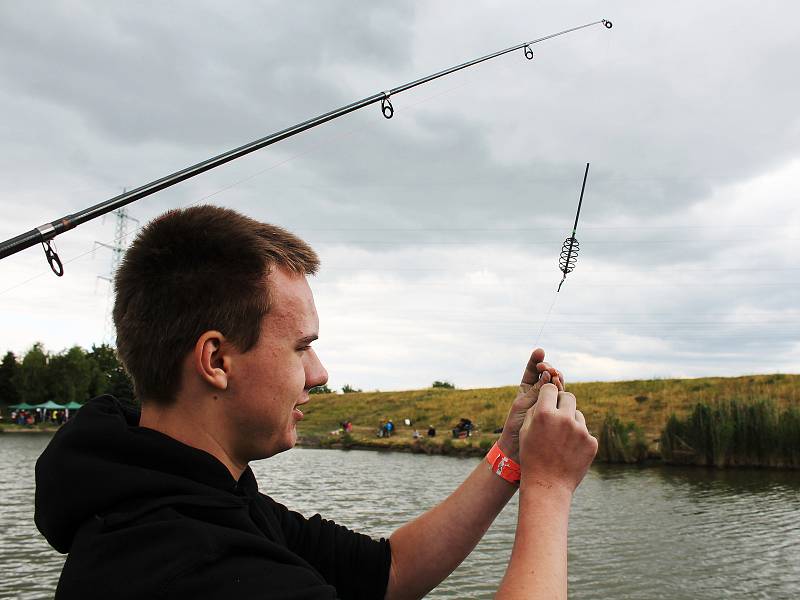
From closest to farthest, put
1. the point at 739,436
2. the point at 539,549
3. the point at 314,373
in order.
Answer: the point at 539,549 → the point at 314,373 → the point at 739,436

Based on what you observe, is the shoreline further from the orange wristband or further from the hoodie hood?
A: the hoodie hood

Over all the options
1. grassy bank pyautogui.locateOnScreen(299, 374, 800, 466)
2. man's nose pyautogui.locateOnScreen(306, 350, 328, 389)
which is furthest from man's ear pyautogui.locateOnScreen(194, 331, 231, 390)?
grassy bank pyautogui.locateOnScreen(299, 374, 800, 466)

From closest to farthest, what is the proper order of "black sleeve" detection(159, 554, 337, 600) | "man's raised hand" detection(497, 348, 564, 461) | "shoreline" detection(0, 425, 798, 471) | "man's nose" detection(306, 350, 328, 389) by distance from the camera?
1. "black sleeve" detection(159, 554, 337, 600)
2. "man's nose" detection(306, 350, 328, 389)
3. "man's raised hand" detection(497, 348, 564, 461)
4. "shoreline" detection(0, 425, 798, 471)

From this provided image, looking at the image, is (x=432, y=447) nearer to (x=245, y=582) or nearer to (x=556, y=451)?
(x=556, y=451)

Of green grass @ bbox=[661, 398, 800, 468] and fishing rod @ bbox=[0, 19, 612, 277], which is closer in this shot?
fishing rod @ bbox=[0, 19, 612, 277]

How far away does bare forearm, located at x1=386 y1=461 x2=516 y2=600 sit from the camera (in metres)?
2.18

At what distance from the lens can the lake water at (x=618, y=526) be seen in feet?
32.8

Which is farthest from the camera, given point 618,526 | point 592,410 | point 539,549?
point 592,410

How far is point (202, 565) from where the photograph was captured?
117 cm

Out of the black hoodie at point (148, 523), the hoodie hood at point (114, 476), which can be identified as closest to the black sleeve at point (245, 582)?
the black hoodie at point (148, 523)

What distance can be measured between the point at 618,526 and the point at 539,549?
1442cm

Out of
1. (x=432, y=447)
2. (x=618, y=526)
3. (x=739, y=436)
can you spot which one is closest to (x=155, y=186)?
(x=618, y=526)

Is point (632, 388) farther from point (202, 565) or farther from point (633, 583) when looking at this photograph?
point (202, 565)

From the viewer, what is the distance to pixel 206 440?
150 centimetres
